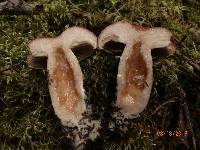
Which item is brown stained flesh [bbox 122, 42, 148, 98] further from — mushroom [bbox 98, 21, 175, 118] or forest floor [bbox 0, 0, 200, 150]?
forest floor [bbox 0, 0, 200, 150]

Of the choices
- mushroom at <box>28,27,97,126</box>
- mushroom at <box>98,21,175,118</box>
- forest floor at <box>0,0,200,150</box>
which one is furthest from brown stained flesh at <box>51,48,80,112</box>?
mushroom at <box>98,21,175,118</box>

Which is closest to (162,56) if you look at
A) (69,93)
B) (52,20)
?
(69,93)

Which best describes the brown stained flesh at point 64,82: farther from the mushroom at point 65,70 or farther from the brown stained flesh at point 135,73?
the brown stained flesh at point 135,73

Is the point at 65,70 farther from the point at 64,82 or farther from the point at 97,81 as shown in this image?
the point at 97,81

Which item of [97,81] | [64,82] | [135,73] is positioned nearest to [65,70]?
[64,82]

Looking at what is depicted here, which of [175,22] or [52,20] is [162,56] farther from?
[52,20]

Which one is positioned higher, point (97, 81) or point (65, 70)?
point (65, 70)

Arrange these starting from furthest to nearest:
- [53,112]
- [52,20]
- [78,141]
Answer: [52,20] < [53,112] < [78,141]
